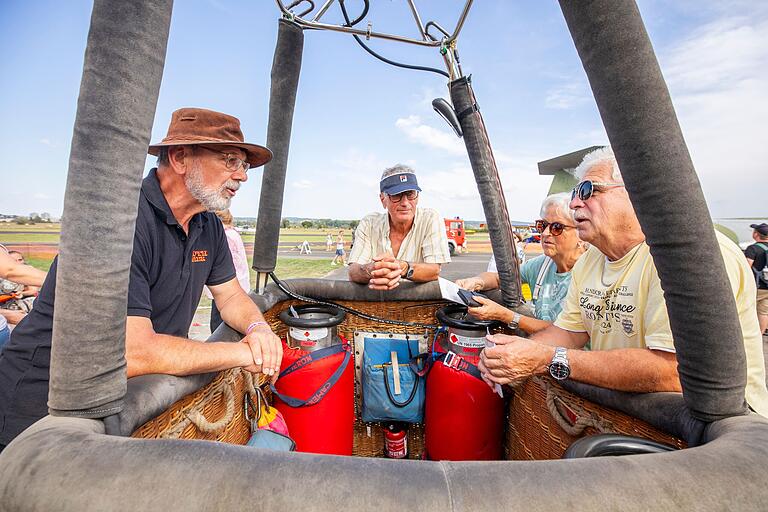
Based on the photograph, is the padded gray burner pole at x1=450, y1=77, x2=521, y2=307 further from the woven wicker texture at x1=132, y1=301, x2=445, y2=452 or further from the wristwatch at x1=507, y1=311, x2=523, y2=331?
the woven wicker texture at x1=132, y1=301, x2=445, y2=452

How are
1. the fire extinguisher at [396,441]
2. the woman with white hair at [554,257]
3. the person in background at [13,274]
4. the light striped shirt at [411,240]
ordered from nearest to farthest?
the fire extinguisher at [396,441]
the person in background at [13,274]
the woman with white hair at [554,257]
the light striped shirt at [411,240]

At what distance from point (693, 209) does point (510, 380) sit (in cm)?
98

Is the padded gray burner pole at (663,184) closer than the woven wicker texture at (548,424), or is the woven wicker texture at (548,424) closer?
the padded gray burner pole at (663,184)

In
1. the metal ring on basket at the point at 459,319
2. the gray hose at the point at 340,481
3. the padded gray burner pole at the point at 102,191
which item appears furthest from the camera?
the metal ring on basket at the point at 459,319

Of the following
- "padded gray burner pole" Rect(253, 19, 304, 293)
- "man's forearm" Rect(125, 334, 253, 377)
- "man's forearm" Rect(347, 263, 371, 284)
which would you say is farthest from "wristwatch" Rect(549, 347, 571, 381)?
"padded gray burner pole" Rect(253, 19, 304, 293)

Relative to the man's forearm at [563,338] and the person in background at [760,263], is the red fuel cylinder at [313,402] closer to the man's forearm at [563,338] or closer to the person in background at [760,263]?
the man's forearm at [563,338]

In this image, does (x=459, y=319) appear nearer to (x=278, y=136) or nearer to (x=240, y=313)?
(x=240, y=313)

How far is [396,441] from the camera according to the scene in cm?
235

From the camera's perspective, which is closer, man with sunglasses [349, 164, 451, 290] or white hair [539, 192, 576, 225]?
white hair [539, 192, 576, 225]

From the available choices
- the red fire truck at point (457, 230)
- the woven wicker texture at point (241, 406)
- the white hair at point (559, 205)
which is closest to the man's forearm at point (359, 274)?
the woven wicker texture at point (241, 406)

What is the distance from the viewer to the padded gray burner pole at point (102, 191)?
0.60m

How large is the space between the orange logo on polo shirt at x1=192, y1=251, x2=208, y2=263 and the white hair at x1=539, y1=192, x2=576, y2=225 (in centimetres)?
219

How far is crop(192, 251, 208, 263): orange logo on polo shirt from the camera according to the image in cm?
174

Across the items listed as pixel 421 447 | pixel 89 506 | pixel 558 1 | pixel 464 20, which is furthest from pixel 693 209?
pixel 421 447
